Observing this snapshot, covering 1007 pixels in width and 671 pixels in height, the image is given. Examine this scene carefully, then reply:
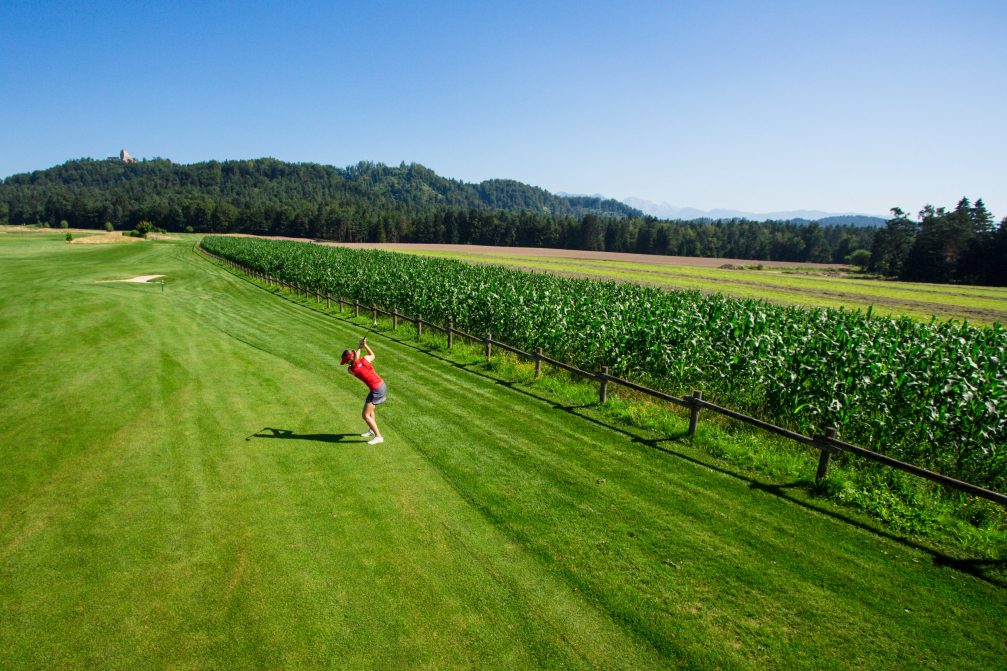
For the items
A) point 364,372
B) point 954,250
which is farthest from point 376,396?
point 954,250

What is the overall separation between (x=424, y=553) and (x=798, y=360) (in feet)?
33.9

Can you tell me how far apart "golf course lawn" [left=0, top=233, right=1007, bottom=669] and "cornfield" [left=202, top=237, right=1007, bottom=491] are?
132 inches

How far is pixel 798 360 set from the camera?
12172mm

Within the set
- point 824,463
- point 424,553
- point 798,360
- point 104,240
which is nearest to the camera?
point 424,553

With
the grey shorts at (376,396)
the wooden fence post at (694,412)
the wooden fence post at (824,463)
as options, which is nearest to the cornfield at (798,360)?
the wooden fence post at (824,463)

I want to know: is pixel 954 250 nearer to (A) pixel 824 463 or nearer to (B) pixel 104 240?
(A) pixel 824 463

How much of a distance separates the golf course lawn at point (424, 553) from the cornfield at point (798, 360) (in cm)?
336

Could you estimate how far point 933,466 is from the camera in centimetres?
973

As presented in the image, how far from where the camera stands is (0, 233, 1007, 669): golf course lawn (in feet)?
17.7

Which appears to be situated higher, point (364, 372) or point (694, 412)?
point (364, 372)

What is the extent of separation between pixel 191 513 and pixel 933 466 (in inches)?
542

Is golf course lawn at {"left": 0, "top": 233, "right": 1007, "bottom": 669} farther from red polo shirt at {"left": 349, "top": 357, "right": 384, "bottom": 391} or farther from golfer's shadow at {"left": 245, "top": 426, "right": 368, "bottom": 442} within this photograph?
red polo shirt at {"left": 349, "top": 357, "right": 384, "bottom": 391}

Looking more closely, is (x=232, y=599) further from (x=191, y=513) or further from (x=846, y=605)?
(x=846, y=605)

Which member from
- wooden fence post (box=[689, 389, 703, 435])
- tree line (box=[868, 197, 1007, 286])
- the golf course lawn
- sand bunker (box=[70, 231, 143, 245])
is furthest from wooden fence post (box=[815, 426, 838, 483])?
sand bunker (box=[70, 231, 143, 245])
